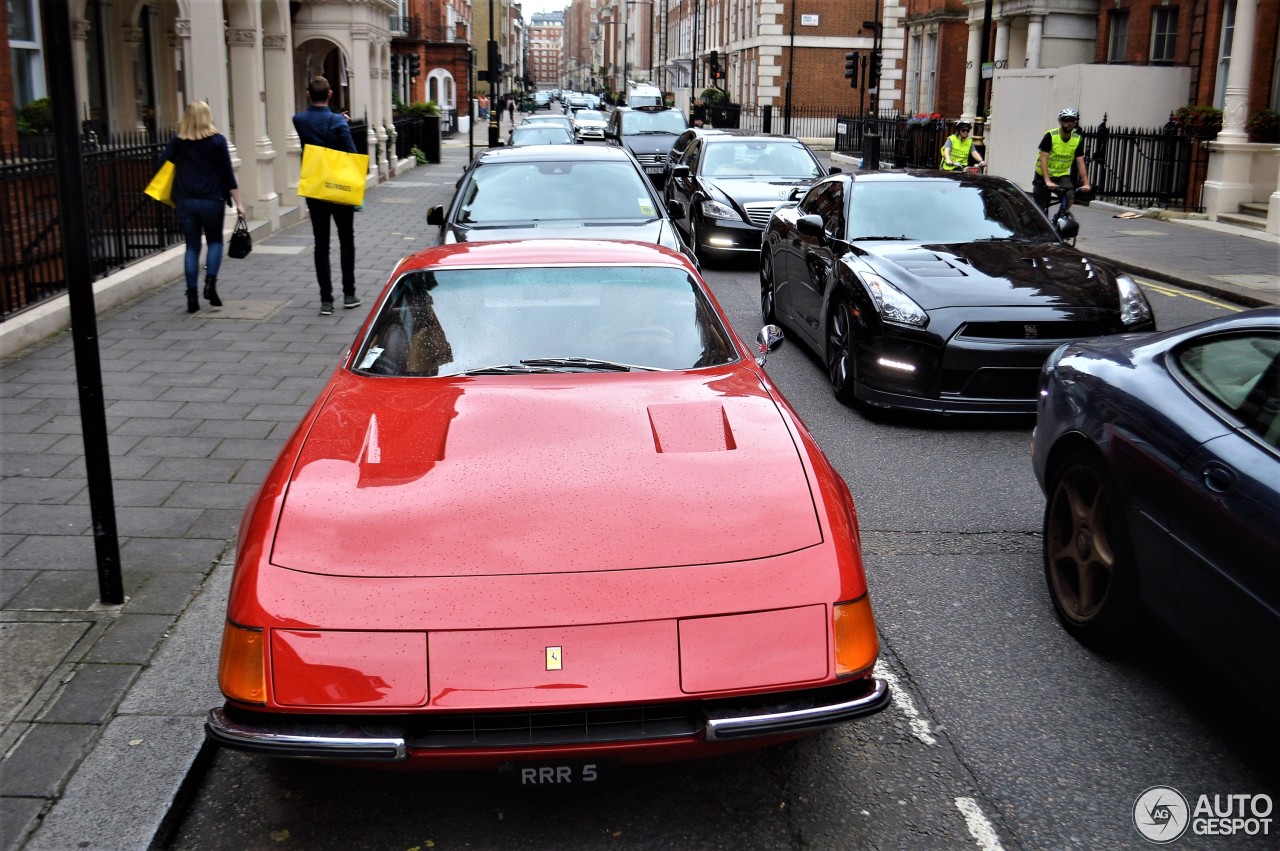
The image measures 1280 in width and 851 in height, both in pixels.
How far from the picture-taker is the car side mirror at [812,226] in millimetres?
8961

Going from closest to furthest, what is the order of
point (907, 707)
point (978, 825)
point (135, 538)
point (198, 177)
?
point (978, 825), point (907, 707), point (135, 538), point (198, 177)

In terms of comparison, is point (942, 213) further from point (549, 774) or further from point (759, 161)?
point (759, 161)

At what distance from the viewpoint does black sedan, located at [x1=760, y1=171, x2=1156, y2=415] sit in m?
7.46

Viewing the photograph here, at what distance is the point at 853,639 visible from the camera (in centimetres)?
308

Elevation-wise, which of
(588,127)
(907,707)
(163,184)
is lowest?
(907,707)

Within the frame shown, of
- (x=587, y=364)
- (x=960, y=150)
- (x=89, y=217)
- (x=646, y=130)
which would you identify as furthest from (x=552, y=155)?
(x=646, y=130)

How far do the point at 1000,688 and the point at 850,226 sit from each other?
18.1 ft

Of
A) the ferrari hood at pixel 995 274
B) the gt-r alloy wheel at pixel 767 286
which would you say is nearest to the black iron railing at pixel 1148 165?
the gt-r alloy wheel at pixel 767 286

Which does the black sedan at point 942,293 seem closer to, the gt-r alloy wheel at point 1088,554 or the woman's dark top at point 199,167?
the gt-r alloy wheel at point 1088,554

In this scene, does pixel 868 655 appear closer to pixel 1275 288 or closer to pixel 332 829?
pixel 332 829

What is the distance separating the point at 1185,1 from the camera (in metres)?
26.4

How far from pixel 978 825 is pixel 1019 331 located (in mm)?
4692

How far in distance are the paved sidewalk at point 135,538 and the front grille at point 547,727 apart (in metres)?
0.89

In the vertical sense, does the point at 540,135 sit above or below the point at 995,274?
above
